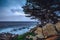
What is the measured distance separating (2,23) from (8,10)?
0.65 feet

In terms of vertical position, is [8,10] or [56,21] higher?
[8,10]

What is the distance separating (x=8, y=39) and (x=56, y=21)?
70 cm

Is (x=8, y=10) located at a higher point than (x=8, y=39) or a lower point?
higher

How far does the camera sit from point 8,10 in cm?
207

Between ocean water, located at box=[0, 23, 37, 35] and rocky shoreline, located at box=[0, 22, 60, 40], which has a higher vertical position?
ocean water, located at box=[0, 23, 37, 35]

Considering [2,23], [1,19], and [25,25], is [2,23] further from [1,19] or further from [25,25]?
[25,25]

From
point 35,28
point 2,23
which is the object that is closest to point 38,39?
point 35,28

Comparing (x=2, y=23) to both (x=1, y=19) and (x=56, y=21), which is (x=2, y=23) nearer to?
(x=1, y=19)

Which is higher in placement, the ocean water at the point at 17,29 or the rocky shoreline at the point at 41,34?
the ocean water at the point at 17,29

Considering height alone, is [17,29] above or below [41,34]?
above

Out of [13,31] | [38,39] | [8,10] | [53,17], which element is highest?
[8,10]

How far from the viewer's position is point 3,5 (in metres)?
2.07

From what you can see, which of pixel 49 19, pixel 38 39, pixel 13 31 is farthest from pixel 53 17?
pixel 13 31

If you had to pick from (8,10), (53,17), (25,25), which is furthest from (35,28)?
(8,10)
